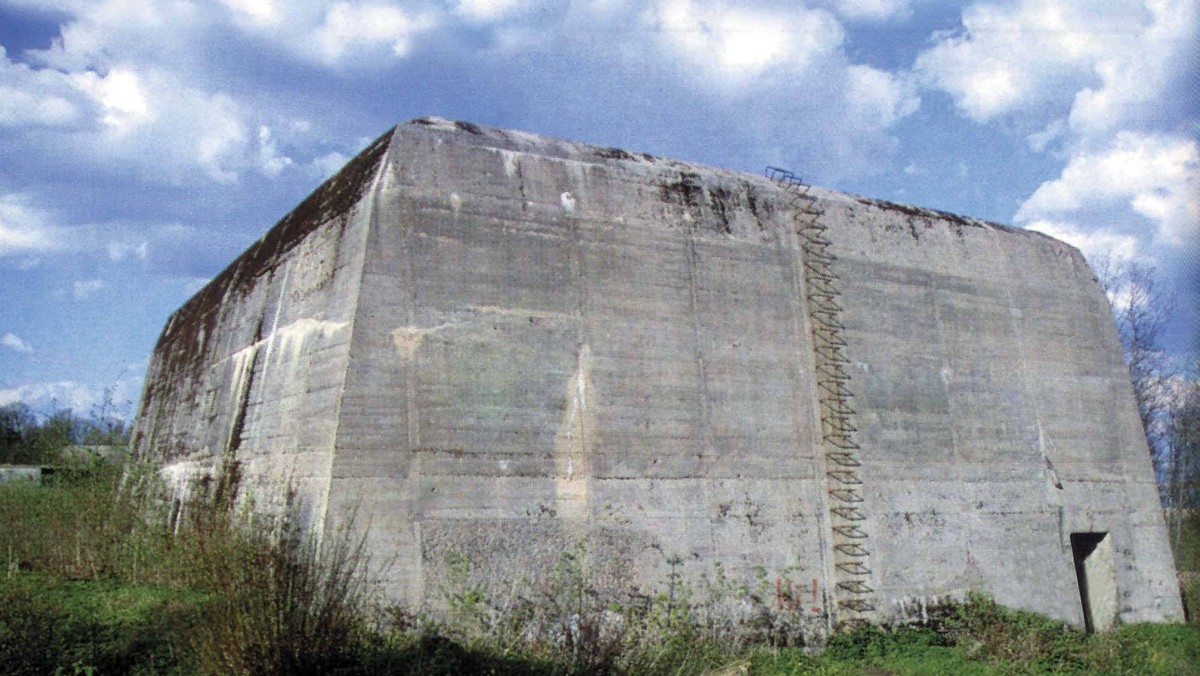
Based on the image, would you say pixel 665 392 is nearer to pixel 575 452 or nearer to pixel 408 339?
pixel 575 452

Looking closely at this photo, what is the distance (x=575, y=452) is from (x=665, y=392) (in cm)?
131

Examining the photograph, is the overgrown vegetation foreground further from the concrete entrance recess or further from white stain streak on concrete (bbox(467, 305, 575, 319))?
white stain streak on concrete (bbox(467, 305, 575, 319))

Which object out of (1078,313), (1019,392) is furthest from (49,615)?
(1078,313)

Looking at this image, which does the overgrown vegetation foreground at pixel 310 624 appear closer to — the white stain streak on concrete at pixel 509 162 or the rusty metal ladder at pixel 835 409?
the rusty metal ladder at pixel 835 409

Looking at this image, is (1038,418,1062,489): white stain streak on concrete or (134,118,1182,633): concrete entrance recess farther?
(1038,418,1062,489): white stain streak on concrete

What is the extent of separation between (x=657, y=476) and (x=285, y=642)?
4.51 meters

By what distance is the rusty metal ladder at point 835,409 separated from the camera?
32.5 feet

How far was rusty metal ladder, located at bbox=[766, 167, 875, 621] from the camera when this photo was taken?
9906mm

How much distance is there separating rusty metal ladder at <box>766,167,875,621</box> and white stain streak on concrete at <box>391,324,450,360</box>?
486cm

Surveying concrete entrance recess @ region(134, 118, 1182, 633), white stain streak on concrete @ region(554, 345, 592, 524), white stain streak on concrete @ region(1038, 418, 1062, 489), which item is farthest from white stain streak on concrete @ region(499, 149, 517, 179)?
white stain streak on concrete @ region(1038, 418, 1062, 489)

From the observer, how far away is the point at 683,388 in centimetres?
948

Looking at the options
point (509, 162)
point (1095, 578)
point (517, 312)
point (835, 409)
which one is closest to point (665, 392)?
point (517, 312)

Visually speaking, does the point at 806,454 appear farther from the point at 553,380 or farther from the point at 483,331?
the point at 483,331

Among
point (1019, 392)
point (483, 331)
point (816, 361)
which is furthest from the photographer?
point (1019, 392)
